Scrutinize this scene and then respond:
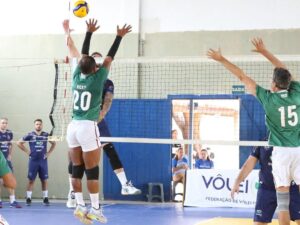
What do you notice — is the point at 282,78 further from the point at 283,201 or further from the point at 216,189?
the point at 216,189

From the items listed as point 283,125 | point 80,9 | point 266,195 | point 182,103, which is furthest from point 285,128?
point 182,103

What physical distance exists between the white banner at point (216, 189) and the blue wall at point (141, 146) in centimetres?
158

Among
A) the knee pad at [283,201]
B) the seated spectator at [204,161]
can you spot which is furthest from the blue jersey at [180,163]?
the knee pad at [283,201]

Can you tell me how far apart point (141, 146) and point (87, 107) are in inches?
415

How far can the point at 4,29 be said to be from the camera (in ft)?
65.0

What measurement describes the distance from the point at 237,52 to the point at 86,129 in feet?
35.8

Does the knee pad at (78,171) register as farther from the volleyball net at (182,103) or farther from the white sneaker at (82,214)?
the volleyball net at (182,103)

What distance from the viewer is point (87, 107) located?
7.95 m

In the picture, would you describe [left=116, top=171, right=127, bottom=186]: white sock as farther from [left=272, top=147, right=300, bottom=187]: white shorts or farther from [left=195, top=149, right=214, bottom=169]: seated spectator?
[left=195, top=149, right=214, bottom=169]: seated spectator

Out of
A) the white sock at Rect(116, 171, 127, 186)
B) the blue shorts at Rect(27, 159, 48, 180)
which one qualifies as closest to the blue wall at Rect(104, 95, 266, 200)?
the blue shorts at Rect(27, 159, 48, 180)

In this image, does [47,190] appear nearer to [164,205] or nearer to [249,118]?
[164,205]

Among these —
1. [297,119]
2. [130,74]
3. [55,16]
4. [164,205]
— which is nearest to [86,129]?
[297,119]

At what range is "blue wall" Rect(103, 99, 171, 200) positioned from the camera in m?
18.2

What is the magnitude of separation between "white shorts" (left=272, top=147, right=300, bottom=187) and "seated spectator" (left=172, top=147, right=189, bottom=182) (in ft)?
34.9
